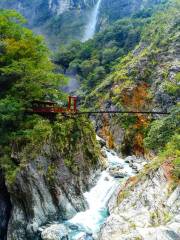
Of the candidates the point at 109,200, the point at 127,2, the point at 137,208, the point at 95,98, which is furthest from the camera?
the point at 127,2

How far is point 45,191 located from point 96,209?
10.2 feet

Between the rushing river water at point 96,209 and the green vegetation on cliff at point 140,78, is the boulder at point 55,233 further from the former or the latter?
the green vegetation on cliff at point 140,78

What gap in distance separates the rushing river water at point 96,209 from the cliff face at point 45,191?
1.53ft

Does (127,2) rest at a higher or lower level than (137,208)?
higher

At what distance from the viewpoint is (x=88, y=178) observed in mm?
21312

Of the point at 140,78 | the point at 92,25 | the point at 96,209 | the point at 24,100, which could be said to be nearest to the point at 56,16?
the point at 92,25

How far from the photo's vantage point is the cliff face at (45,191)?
667 inches

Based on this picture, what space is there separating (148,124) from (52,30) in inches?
1966

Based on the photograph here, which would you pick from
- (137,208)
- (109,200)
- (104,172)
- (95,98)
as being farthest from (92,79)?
(137,208)

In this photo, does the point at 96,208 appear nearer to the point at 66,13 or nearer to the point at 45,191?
the point at 45,191

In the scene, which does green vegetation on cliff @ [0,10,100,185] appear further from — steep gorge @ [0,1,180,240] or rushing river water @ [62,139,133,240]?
rushing river water @ [62,139,133,240]

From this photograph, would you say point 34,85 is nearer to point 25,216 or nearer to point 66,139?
point 66,139

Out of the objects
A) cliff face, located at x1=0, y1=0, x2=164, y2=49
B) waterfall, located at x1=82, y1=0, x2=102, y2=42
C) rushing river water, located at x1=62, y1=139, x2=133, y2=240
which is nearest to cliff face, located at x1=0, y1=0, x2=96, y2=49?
cliff face, located at x1=0, y1=0, x2=164, y2=49

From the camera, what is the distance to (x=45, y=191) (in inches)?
701
